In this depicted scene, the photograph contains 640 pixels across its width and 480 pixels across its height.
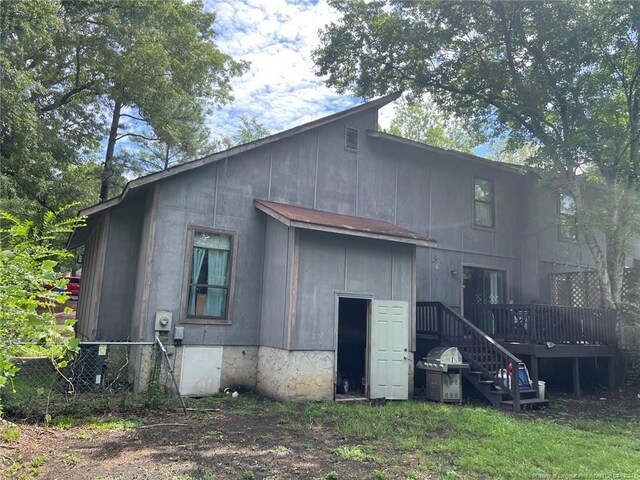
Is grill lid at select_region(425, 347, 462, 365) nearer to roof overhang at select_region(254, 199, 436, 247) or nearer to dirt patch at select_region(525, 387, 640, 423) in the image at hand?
dirt patch at select_region(525, 387, 640, 423)

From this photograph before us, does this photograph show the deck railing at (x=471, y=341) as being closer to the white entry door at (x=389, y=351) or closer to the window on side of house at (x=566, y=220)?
the white entry door at (x=389, y=351)

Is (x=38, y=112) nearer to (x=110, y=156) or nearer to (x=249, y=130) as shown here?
(x=110, y=156)

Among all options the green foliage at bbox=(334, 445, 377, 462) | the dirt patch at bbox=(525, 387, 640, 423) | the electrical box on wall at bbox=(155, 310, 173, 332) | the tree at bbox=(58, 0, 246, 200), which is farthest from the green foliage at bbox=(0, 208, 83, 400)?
the tree at bbox=(58, 0, 246, 200)

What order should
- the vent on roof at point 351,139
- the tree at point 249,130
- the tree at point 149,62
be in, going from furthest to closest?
the tree at point 249,130 < the tree at point 149,62 < the vent on roof at point 351,139

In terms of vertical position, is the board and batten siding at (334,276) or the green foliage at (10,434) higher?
the board and batten siding at (334,276)

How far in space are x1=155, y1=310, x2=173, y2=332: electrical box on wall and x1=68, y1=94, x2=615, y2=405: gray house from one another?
0.11 ft

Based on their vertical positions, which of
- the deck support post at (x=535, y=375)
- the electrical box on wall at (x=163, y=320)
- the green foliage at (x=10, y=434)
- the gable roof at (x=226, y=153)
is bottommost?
the green foliage at (x=10, y=434)

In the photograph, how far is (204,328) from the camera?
9.09 metres

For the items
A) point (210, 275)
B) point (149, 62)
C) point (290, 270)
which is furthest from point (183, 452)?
→ point (149, 62)

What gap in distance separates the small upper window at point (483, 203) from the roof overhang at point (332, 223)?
13.9ft

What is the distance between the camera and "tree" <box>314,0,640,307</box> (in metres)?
11.3

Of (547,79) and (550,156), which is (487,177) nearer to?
(550,156)

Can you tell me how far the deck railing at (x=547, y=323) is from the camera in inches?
406

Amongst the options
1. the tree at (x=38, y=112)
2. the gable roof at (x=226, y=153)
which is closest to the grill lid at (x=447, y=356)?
the gable roof at (x=226, y=153)
